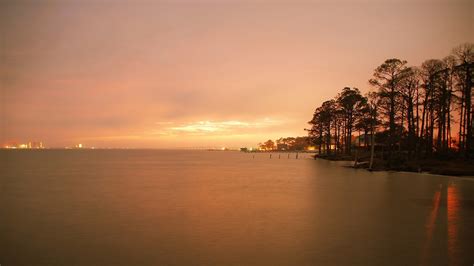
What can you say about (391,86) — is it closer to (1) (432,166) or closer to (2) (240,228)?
(1) (432,166)

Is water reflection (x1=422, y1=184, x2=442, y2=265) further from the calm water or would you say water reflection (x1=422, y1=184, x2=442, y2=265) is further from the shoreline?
the shoreline

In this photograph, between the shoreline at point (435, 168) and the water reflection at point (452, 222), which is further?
the shoreline at point (435, 168)

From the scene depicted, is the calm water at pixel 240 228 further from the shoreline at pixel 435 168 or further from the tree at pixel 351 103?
the tree at pixel 351 103

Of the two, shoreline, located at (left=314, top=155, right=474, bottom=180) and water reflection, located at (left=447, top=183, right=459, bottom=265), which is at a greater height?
shoreline, located at (left=314, top=155, right=474, bottom=180)

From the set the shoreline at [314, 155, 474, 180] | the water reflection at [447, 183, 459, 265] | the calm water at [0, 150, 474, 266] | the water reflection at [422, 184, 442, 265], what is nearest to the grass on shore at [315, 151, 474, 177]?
the shoreline at [314, 155, 474, 180]

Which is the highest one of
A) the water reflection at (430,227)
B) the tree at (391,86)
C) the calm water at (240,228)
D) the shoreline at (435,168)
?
the tree at (391,86)

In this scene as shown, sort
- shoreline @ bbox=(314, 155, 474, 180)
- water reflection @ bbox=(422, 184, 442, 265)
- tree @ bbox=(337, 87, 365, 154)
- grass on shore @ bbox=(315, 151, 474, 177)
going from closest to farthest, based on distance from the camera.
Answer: water reflection @ bbox=(422, 184, 442, 265), shoreline @ bbox=(314, 155, 474, 180), grass on shore @ bbox=(315, 151, 474, 177), tree @ bbox=(337, 87, 365, 154)

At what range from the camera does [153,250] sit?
12117 millimetres

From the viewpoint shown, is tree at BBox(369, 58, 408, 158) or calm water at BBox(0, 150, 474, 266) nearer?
calm water at BBox(0, 150, 474, 266)

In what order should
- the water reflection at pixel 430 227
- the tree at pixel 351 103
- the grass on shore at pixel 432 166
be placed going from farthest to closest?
the tree at pixel 351 103, the grass on shore at pixel 432 166, the water reflection at pixel 430 227

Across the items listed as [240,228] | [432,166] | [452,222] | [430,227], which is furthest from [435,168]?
[240,228]

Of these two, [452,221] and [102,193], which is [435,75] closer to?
[452,221]

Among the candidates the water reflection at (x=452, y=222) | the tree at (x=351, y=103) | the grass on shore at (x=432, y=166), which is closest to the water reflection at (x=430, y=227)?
the water reflection at (x=452, y=222)

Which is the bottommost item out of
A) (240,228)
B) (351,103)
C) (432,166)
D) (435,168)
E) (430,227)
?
(240,228)
